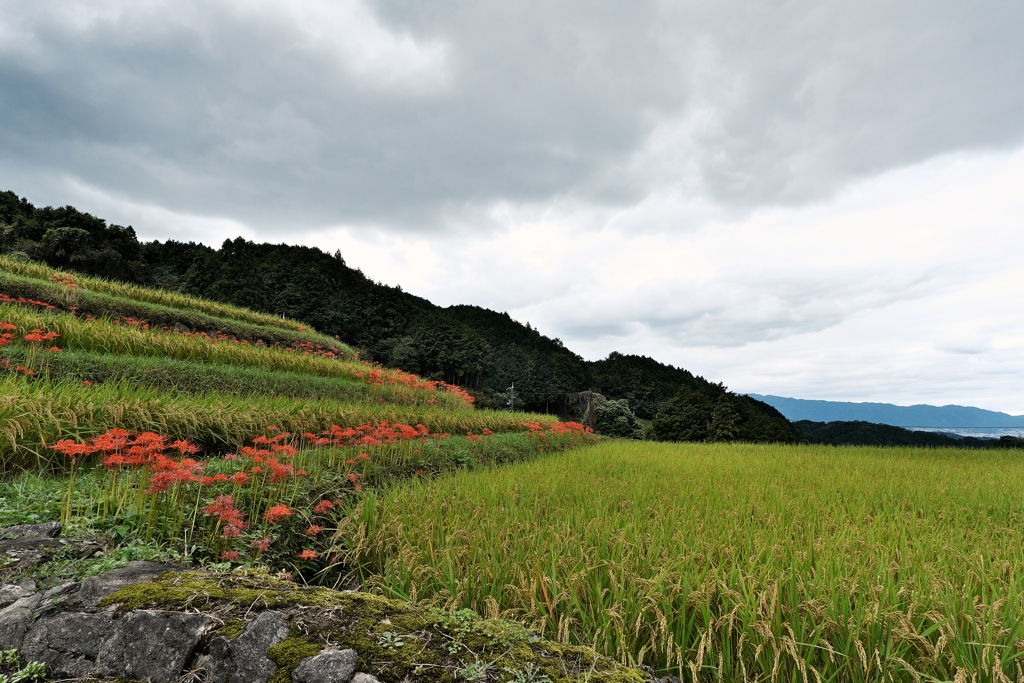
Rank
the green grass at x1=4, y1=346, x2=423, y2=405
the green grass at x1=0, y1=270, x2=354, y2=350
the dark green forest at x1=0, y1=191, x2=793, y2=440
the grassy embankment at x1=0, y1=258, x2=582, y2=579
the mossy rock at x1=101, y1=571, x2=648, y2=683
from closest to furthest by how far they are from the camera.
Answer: the mossy rock at x1=101, y1=571, x2=648, y2=683, the grassy embankment at x1=0, y1=258, x2=582, y2=579, the green grass at x1=4, y1=346, x2=423, y2=405, the green grass at x1=0, y1=270, x2=354, y2=350, the dark green forest at x1=0, y1=191, x2=793, y2=440

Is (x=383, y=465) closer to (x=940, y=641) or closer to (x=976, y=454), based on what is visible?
(x=940, y=641)

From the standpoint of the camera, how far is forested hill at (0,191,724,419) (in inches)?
1040

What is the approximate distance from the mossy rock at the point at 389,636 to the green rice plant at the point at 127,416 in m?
3.95

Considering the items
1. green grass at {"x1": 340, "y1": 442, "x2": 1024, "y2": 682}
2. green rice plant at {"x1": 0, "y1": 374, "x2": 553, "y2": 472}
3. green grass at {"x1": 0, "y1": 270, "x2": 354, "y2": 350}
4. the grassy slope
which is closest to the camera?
green grass at {"x1": 340, "y1": 442, "x2": 1024, "y2": 682}

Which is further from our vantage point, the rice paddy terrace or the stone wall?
the rice paddy terrace

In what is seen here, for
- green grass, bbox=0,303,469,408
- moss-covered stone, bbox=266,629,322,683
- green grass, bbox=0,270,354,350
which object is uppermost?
green grass, bbox=0,270,354,350

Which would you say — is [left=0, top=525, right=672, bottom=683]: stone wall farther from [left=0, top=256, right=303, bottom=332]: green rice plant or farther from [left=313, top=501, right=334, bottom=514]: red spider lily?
[left=0, top=256, right=303, bottom=332]: green rice plant

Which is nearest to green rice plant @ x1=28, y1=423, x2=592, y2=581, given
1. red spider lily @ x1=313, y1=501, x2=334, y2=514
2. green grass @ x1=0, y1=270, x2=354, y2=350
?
red spider lily @ x1=313, y1=501, x2=334, y2=514

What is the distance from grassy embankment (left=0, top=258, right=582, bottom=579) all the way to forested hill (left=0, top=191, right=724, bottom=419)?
18396 millimetres

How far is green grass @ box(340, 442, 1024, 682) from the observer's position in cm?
206

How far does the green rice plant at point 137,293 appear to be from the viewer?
13.2m

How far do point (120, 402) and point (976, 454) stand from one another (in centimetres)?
2051

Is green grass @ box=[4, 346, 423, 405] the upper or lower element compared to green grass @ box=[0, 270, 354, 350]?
lower

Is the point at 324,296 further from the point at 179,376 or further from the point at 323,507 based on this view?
the point at 323,507
